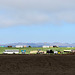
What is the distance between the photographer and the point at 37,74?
73.3 ft

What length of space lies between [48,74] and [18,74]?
3673 millimetres

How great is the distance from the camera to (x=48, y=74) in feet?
72.8

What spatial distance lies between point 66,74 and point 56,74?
1.20 m

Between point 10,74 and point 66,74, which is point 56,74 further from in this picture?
point 10,74

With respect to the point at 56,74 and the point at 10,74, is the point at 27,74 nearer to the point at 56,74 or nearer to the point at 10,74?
the point at 10,74

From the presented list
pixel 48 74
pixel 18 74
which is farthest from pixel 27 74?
pixel 48 74

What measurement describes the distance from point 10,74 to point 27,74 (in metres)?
2.11

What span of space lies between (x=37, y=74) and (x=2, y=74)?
4251mm

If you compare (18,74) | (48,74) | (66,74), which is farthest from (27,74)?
(66,74)

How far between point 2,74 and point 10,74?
0.98 m

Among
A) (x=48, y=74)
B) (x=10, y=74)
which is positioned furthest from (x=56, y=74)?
(x=10, y=74)

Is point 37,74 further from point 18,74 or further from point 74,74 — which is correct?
point 74,74

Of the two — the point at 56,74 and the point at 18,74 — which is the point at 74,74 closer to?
the point at 56,74

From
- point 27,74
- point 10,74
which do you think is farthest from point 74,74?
point 10,74
